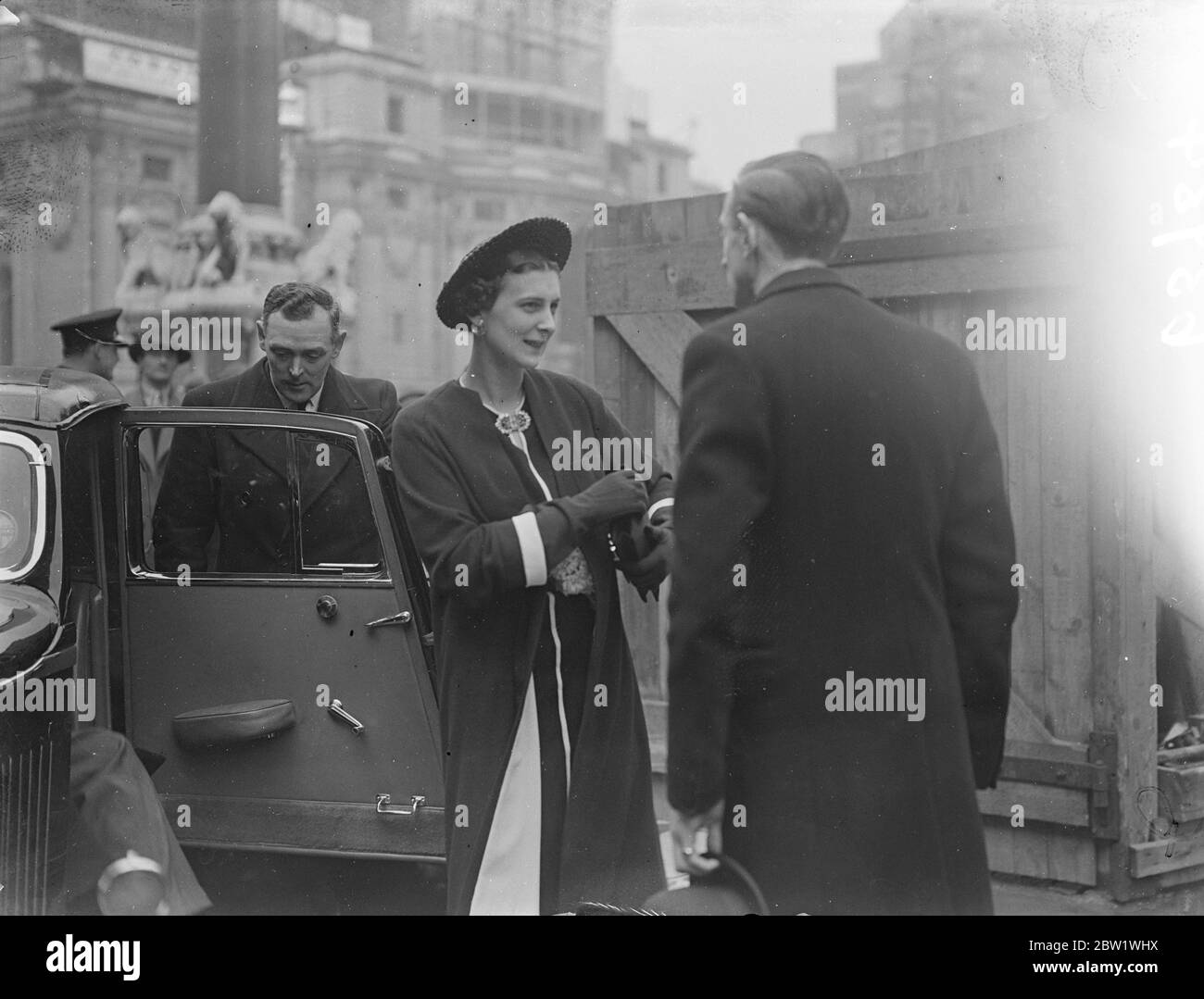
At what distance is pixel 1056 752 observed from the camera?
3.35 meters

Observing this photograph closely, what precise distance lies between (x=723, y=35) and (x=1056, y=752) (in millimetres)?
2034

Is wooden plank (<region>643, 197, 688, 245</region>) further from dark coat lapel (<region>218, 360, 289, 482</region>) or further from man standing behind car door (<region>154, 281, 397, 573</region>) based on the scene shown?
dark coat lapel (<region>218, 360, 289, 482</region>)

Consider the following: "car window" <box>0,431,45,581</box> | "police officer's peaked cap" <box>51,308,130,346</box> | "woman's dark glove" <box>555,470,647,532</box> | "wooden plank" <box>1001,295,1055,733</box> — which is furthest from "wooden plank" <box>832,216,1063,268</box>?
"car window" <box>0,431,45,581</box>

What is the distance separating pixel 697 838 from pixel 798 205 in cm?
132

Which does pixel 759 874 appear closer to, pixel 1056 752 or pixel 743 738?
pixel 743 738

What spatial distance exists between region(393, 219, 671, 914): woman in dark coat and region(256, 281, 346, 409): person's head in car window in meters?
0.32

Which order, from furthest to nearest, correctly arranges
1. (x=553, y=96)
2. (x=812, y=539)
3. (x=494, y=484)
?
1. (x=553, y=96)
2. (x=494, y=484)
3. (x=812, y=539)

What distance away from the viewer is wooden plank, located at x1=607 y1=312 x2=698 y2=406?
10.9ft

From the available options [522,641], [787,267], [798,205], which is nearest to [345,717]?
[522,641]

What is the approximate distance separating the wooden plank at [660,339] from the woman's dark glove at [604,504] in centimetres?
39

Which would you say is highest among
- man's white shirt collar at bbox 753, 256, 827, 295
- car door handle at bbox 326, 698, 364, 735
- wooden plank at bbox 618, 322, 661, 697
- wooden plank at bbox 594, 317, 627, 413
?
man's white shirt collar at bbox 753, 256, 827, 295

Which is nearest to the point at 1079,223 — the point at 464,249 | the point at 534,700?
the point at 464,249

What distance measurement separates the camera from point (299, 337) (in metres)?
3.18

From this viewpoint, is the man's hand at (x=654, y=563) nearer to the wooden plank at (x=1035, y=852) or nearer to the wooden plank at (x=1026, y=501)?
the wooden plank at (x=1026, y=501)
